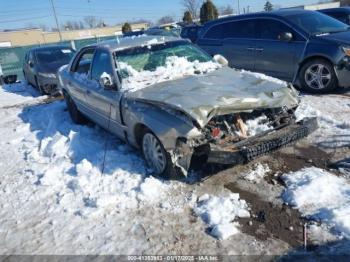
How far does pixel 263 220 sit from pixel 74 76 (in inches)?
191

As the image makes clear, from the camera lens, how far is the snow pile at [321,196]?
12.1 ft

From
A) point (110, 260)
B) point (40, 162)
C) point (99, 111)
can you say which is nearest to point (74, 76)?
point (99, 111)

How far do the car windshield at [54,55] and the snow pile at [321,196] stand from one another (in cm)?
1017

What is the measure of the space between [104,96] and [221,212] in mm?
2767

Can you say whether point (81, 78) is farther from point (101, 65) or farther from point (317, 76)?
point (317, 76)

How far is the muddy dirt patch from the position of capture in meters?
3.61

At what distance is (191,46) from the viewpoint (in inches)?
259

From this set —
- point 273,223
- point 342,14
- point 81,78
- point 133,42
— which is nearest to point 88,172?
point 133,42

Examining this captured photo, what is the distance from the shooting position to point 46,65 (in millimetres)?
12648

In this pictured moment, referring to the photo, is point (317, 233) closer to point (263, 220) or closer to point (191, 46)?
point (263, 220)

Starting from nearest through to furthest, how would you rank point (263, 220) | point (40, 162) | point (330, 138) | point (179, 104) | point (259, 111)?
point (263, 220)
point (179, 104)
point (259, 111)
point (330, 138)
point (40, 162)

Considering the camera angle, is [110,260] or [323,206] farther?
[323,206]

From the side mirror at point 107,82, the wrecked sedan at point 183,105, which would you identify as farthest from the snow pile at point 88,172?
the side mirror at point 107,82

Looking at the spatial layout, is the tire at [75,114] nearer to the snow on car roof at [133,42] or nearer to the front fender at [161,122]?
the snow on car roof at [133,42]
